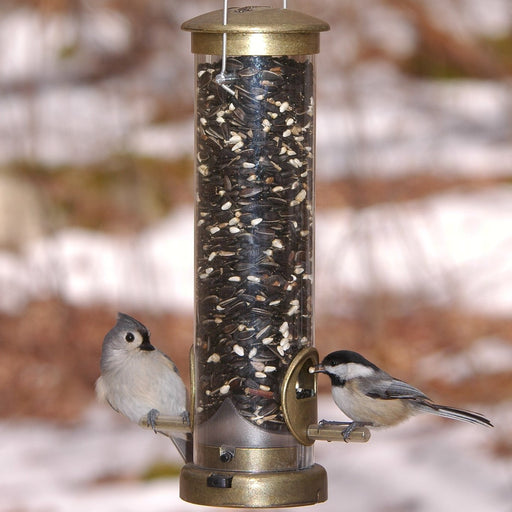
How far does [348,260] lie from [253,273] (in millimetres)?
6577

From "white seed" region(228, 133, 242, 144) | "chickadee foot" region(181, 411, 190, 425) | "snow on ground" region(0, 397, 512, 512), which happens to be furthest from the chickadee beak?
"snow on ground" region(0, 397, 512, 512)

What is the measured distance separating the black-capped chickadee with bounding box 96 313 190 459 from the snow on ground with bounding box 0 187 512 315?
5282 mm

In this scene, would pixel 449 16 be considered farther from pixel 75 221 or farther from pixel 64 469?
pixel 64 469

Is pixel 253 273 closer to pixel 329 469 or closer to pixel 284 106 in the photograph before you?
pixel 284 106

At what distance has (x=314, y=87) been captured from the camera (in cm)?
420

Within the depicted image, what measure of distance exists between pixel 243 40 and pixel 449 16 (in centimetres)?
724

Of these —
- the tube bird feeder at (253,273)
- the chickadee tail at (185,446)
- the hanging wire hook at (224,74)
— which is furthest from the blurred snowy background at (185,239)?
the hanging wire hook at (224,74)

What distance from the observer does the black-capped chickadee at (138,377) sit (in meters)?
4.29

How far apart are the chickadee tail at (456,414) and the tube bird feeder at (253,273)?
1.37 feet

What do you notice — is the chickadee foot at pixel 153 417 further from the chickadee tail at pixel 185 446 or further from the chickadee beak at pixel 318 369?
the chickadee beak at pixel 318 369

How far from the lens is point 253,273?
4.08 metres

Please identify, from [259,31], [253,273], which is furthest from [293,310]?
[259,31]

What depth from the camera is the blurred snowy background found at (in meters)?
8.48

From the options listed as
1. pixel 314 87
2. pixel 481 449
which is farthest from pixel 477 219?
pixel 314 87
